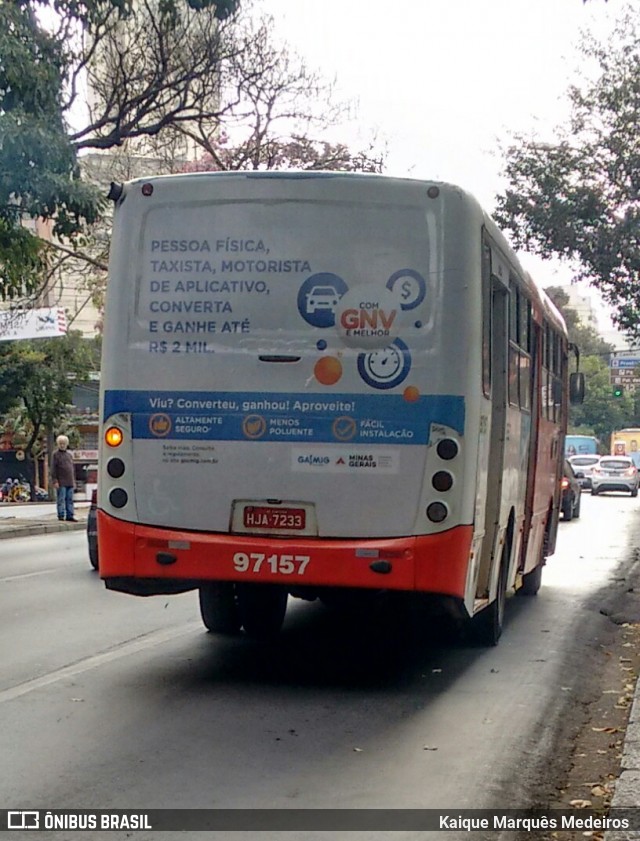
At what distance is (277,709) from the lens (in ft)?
26.3

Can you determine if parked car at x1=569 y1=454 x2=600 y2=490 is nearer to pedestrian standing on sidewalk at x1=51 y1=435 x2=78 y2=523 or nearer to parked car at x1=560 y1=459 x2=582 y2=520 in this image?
parked car at x1=560 y1=459 x2=582 y2=520

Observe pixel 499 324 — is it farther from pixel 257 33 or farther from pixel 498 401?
pixel 257 33

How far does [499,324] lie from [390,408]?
189cm

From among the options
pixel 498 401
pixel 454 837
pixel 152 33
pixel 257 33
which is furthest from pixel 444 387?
pixel 257 33

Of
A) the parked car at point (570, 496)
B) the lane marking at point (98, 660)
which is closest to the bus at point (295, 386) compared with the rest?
the lane marking at point (98, 660)

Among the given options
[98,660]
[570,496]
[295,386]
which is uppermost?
[295,386]

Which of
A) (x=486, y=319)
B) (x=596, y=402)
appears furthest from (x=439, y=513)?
(x=596, y=402)

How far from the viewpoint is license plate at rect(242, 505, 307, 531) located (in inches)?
328

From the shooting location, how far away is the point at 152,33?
917 inches

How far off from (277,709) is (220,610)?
278 cm

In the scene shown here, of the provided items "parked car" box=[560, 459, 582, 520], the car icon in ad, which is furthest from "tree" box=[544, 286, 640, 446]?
the car icon in ad

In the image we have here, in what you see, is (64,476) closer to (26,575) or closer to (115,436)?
(26,575)

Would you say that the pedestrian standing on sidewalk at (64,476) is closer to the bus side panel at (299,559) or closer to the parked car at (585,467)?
the bus side panel at (299,559)

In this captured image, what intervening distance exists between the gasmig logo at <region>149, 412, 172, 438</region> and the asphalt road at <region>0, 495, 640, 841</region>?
169 cm
